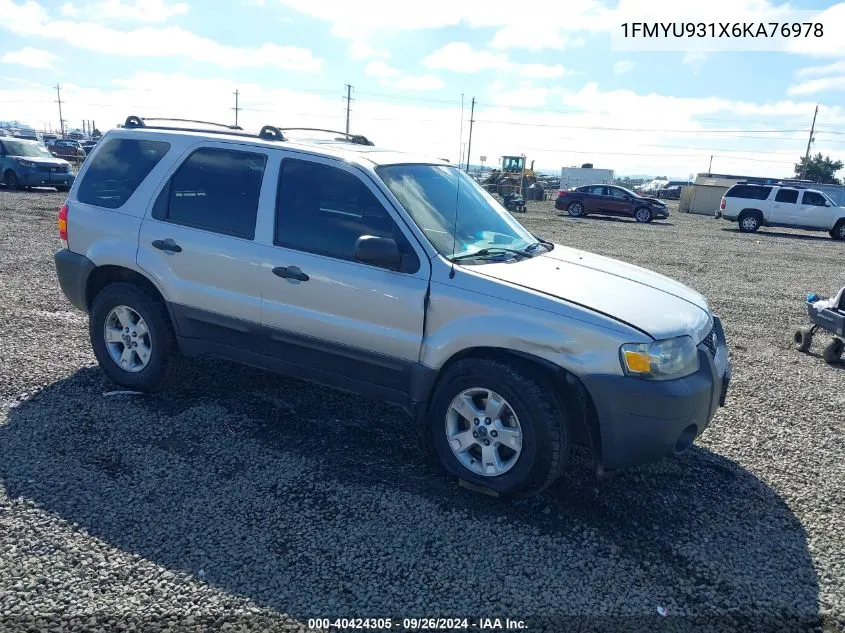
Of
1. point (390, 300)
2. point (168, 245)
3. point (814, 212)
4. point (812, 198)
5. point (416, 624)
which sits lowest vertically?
point (416, 624)

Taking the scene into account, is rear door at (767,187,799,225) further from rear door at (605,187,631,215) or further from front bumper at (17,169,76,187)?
front bumper at (17,169,76,187)

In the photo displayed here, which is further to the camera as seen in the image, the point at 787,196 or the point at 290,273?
the point at 787,196

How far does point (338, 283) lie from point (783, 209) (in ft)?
84.4

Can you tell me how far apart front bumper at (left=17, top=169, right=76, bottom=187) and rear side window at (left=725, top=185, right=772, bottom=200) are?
24.5 m

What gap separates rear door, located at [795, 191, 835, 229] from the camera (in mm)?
24672

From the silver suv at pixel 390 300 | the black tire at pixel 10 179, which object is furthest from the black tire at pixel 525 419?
the black tire at pixel 10 179

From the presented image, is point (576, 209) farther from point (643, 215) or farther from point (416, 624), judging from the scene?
point (416, 624)

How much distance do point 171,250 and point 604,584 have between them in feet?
11.8

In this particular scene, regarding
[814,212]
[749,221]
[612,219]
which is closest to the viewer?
[814,212]

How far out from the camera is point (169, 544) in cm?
332

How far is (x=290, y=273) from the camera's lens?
435 centimetres

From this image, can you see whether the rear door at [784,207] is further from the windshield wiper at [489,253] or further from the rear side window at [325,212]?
the rear side window at [325,212]

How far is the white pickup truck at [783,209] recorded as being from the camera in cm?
2466

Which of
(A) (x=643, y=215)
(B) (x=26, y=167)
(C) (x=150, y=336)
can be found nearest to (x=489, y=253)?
(C) (x=150, y=336)
